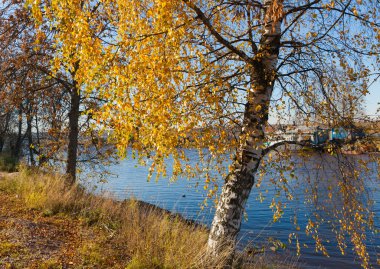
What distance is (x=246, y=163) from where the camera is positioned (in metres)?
5.68

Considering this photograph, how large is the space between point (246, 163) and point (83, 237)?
3337mm

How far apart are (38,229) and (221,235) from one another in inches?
137

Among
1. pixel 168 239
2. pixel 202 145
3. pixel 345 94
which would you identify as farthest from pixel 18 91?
pixel 345 94

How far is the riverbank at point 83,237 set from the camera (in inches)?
219

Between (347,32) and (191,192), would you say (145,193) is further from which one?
(347,32)

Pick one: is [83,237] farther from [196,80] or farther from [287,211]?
[287,211]

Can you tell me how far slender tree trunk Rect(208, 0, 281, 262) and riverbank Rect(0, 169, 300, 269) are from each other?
0.37m

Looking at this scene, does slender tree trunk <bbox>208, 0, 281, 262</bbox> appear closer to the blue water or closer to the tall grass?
the blue water

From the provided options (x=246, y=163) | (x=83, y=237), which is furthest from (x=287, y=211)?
(x=246, y=163)

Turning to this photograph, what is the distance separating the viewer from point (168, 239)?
6453 mm

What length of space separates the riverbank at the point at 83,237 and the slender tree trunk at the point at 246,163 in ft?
1.22

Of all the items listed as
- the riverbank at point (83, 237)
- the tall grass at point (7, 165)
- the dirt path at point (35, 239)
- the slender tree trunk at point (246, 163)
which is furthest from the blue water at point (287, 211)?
the tall grass at point (7, 165)

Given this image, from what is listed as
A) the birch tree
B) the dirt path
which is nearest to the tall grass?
the dirt path

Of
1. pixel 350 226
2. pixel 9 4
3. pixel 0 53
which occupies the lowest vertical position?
pixel 350 226
